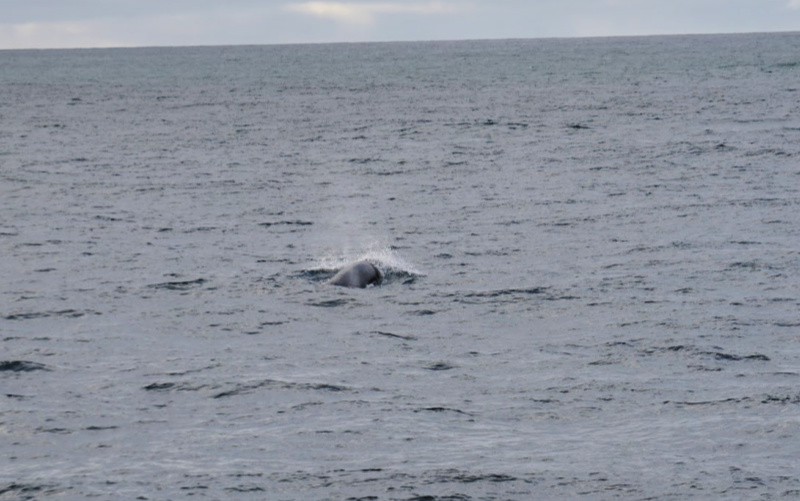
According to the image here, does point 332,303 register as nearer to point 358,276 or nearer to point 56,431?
point 358,276

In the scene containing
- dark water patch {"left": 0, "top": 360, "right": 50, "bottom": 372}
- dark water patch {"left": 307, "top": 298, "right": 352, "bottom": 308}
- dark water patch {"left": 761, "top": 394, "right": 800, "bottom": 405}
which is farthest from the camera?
dark water patch {"left": 307, "top": 298, "right": 352, "bottom": 308}

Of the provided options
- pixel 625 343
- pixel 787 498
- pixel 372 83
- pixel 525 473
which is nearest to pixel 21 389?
pixel 525 473

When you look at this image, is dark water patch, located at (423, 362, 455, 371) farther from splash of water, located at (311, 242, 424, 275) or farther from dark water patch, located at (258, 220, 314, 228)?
dark water patch, located at (258, 220, 314, 228)

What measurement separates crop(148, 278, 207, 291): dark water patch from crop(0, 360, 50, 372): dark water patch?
5697mm

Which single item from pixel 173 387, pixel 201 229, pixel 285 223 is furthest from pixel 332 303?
pixel 285 223

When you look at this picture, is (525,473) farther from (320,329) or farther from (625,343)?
(320,329)

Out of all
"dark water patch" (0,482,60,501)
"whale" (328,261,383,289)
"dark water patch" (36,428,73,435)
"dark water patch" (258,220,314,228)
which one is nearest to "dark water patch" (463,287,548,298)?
"whale" (328,261,383,289)

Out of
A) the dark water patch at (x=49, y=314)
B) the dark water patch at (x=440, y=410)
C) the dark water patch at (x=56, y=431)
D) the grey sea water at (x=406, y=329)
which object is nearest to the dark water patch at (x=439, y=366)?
the grey sea water at (x=406, y=329)

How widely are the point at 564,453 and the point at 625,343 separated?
549 centimetres

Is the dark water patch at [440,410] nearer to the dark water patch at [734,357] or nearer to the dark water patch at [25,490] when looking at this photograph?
the dark water patch at [734,357]

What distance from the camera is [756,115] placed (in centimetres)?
7088

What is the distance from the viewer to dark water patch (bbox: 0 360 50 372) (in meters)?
19.3

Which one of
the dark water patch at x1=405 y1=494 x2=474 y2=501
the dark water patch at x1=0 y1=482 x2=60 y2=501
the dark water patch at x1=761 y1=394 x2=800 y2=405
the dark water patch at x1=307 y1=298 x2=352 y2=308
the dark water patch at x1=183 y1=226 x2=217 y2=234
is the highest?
the dark water patch at x1=183 y1=226 x2=217 y2=234

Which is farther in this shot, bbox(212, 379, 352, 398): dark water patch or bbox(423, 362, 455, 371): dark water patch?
bbox(423, 362, 455, 371): dark water patch
